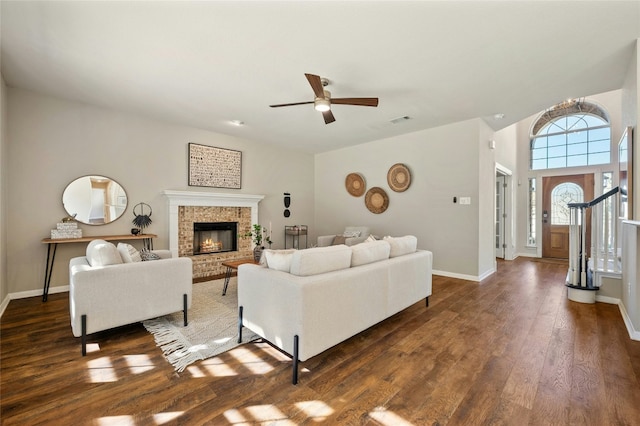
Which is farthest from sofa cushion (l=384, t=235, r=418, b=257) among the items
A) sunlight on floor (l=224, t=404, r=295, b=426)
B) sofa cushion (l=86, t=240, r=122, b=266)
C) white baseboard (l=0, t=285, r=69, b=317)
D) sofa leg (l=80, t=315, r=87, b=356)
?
white baseboard (l=0, t=285, r=69, b=317)

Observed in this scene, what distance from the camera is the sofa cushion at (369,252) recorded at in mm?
2439

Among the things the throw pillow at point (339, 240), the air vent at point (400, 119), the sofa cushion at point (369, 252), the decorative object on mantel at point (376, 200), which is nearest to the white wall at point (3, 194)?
the sofa cushion at point (369, 252)

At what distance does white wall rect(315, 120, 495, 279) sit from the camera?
15.1 ft

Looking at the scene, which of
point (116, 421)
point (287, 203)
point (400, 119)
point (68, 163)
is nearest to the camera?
point (116, 421)

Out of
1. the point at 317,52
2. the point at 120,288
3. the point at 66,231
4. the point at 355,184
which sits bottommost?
the point at 120,288

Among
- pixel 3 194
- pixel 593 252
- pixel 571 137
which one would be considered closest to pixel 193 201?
pixel 3 194

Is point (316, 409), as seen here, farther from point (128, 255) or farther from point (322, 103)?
point (322, 103)

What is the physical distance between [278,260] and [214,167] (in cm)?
374

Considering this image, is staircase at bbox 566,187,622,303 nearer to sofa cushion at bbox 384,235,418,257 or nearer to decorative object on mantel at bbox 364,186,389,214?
sofa cushion at bbox 384,235,418,257

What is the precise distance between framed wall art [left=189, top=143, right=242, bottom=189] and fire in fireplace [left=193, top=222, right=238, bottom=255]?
769 millimetres

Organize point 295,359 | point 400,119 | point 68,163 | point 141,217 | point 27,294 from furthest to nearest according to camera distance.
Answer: point 400,119 < point 141,217 < point 68,163 < point 27,294 < point 295,359

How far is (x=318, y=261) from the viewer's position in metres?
2.10

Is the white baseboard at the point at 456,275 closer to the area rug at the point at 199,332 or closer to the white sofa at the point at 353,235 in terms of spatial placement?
the white sofa at the point at 353,235

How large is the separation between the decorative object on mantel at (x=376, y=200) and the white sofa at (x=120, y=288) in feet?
13.2
